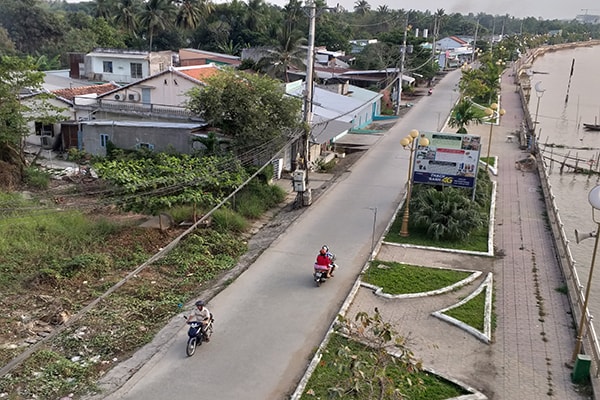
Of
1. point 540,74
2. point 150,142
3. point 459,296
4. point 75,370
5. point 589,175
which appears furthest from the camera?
point 540,74

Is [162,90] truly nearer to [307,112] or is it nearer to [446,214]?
[307,112]

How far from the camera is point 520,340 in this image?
12.1 metres

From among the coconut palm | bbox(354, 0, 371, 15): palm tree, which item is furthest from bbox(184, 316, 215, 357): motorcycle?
bbox(354, 0, 371, 15): palm tree

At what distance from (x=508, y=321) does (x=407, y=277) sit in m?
2.84

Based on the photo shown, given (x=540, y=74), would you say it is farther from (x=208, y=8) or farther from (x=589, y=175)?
(x=589, y=175)

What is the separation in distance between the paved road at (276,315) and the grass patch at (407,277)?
55 centimetres

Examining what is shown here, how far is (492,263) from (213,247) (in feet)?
26.1

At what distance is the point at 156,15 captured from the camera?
178 feet

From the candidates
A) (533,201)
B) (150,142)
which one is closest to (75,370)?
(150,142)

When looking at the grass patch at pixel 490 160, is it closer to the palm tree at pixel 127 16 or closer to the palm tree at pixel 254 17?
the palm tree at pixel 254 17

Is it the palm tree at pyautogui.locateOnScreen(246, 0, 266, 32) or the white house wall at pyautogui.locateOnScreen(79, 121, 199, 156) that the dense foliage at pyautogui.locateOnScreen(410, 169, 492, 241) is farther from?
the palm tree at pyautogui.locateOnScreen(246, 0, 266, 32)

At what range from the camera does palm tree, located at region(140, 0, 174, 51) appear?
54.2 meters

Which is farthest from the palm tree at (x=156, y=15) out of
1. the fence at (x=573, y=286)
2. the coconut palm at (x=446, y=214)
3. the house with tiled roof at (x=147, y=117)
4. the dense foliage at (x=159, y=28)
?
the coconut palm at (x=446, y=214)

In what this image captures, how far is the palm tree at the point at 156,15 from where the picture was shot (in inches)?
2133
